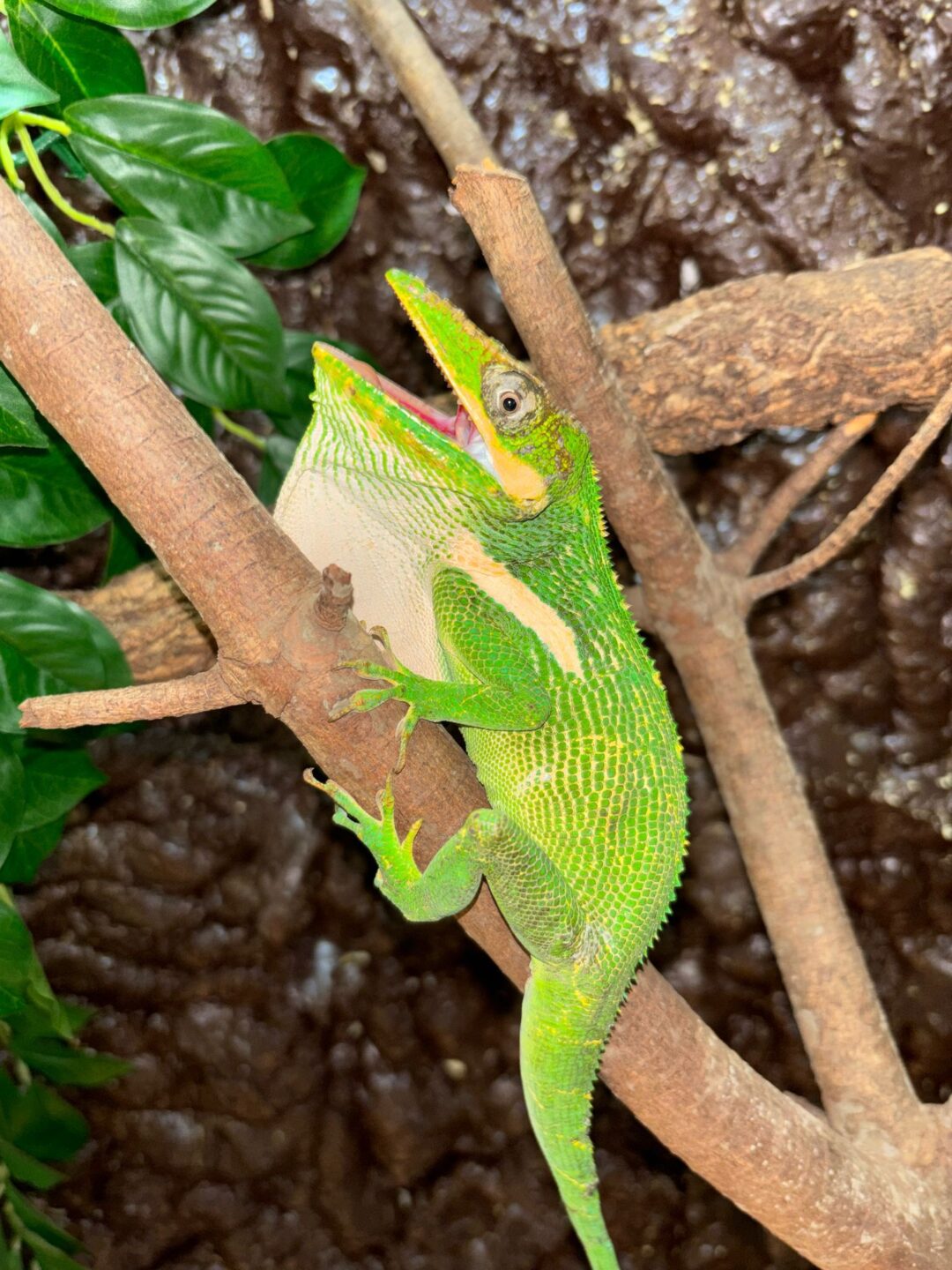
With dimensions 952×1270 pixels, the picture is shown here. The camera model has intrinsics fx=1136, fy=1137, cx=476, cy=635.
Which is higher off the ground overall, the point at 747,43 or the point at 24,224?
the point at 24,224

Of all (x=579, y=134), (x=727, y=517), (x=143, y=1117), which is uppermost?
(x=579, y=134)

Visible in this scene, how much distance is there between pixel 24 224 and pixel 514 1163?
235 cm

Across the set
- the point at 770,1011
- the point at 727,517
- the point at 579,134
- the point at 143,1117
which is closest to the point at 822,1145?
the point at 770,1011

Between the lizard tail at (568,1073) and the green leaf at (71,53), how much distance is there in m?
1.52

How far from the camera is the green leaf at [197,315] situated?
1771mm

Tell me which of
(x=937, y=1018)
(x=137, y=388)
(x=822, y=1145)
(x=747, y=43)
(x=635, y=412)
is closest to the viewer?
(x=137, y=388)

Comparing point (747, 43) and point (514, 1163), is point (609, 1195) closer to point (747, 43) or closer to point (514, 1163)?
point (514, 1163)

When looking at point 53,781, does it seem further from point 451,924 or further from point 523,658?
point 451,924

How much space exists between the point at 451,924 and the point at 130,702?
1.62 metres

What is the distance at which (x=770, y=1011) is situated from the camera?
2746 millimetres

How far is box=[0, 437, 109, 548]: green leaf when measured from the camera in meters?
1.76

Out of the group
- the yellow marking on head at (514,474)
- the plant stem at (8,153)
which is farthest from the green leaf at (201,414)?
the yellow marking on head at (514,474)

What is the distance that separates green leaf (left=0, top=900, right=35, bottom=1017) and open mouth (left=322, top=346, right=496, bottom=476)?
3.14 ft

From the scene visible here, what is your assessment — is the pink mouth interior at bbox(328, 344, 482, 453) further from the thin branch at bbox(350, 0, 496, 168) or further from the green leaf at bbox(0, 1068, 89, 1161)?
the green leaf at bbox(0, 1068, 89, 1161)
